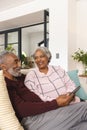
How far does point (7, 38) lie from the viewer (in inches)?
281

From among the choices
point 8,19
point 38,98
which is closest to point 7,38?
point 8,19

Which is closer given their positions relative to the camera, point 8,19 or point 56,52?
point 56,52

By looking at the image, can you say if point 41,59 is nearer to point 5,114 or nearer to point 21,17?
point 5,114

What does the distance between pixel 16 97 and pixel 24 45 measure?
557 centimetres

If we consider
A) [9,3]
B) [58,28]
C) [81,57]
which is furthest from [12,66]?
[9,3]

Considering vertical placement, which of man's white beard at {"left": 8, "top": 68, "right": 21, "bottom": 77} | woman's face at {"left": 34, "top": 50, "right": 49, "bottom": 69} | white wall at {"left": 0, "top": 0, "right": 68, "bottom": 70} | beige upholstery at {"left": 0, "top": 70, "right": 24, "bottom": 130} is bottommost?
beige upholstery at {"left": 0, "top": 70, "right": 24, "bottom": 130}

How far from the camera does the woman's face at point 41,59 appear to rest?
2.12 meters

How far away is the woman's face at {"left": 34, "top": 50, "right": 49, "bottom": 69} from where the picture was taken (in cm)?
212

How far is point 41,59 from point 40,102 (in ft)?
1.97

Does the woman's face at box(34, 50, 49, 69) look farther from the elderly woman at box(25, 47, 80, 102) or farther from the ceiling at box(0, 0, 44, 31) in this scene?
the ceiling at box(0, 0, 44, 31)

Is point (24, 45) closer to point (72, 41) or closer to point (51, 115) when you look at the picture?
point (72, 41)

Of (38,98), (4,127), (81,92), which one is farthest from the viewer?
(81,92)

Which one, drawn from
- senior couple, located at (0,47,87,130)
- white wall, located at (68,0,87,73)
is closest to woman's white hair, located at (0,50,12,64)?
senior couple, located at (0,47,87,130)

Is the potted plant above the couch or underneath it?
above
